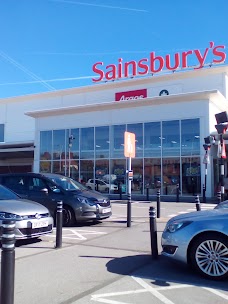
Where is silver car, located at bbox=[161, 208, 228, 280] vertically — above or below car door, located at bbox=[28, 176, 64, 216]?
below

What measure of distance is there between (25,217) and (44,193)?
3.33 metres

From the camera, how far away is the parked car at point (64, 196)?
10398 mm

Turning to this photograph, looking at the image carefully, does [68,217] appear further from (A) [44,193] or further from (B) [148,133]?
(B) [148,133]

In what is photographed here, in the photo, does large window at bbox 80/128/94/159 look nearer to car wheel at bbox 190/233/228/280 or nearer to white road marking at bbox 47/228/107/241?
white road marking at bbox 47/228/107/241

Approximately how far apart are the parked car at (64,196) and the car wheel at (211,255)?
17.5 ft

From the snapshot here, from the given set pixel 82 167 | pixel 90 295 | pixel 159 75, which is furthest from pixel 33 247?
pixel 159 75

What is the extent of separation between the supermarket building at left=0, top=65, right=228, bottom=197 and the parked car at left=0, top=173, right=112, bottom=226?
553 inches

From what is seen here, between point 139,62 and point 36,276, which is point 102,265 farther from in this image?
point 139,62

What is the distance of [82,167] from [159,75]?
11178 mm

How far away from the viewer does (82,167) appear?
2809 centimetres

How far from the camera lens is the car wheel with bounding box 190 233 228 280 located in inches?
205

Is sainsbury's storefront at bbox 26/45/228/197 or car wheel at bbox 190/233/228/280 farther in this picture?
sainsbury's storefront at bbox 26/45/228/197

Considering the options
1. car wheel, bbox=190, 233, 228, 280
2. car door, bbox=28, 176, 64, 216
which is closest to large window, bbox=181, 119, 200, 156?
car door, bbox=28, 176, 64, 216

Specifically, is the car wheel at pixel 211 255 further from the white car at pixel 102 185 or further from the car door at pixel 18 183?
the white car at pixel 102 185
